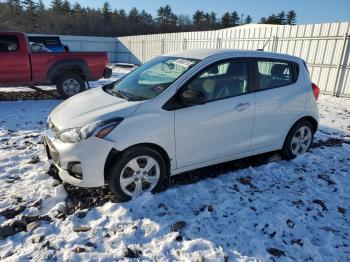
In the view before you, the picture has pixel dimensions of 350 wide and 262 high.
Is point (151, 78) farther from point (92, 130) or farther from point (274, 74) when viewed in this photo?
point (274, 74)

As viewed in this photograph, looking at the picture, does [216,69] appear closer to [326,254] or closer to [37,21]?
[326,254]

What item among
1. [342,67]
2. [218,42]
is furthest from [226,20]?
[342,67]

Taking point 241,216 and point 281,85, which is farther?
point 281,85

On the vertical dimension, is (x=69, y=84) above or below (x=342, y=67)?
below

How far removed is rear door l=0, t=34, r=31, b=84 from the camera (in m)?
8.52

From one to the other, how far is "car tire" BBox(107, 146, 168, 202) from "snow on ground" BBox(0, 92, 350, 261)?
14cm

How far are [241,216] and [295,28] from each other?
11.5 meters

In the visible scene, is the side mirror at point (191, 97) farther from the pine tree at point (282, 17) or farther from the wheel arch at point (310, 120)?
the pine tree at point (282, 17)

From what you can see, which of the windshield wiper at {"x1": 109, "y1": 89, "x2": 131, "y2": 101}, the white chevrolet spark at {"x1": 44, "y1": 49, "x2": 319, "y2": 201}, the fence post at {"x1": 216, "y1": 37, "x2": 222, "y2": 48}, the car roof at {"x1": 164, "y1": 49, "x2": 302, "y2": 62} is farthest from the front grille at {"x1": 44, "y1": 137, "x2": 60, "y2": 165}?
the fence post at {"x1": 216, "y1": 37, "x2": 222, "y2": 48}

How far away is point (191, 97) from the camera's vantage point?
3.58 m

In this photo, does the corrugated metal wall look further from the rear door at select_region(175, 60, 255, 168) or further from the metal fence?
the rear door at select_region(175, 60, 255, 168)

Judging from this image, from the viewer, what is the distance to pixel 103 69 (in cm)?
987

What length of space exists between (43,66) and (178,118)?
6.74 m

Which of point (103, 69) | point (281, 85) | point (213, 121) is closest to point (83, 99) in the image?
point (213, 121)
